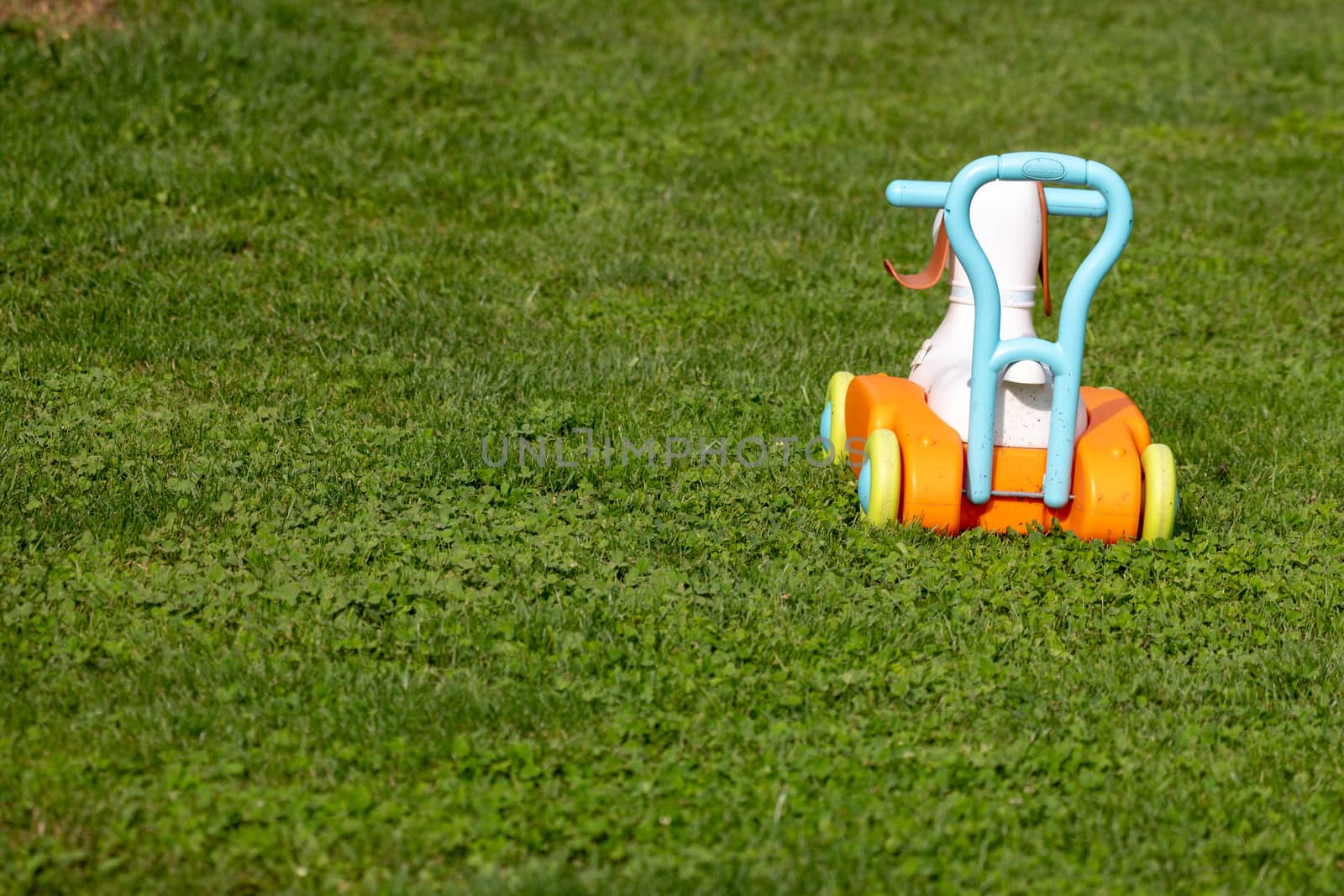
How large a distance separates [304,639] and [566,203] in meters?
4.43

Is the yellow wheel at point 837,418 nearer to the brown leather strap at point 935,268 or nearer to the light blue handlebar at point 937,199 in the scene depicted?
the brown leather strap at point 935,268

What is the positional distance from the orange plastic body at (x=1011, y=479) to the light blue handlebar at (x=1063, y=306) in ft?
0.32

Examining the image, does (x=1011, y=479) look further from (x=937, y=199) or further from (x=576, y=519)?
(x=576, y=519)

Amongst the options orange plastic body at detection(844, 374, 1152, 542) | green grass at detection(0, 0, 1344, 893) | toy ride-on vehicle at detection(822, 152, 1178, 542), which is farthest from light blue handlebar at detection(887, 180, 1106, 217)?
green grass at detection(0, 0, 1344, 893)

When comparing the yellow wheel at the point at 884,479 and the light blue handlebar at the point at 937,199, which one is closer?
the yellow wheel at the point at 884,479

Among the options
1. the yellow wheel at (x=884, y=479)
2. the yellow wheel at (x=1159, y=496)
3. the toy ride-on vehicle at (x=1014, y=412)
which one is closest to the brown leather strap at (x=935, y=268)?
the toy ride-on vehicle at (x=1014, y=412)

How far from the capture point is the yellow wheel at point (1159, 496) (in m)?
4.43

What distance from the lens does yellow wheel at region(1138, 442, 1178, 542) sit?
174 inches

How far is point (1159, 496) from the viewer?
14.5 ft

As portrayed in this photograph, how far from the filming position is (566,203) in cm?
776

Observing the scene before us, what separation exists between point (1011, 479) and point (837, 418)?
0.82 meters

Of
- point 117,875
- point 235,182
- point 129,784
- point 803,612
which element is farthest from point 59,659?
point 235,182

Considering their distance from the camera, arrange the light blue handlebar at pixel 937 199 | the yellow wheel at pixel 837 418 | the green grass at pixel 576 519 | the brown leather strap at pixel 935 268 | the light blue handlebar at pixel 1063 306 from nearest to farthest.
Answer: the green grass at pixel 576 519 < the light blue handlebar at pixel 1063 306 < the light blue handlebar at pixel 937 199 < the brown leather strap at pixel 935 268 < the yellow wheel at pixel 837 418

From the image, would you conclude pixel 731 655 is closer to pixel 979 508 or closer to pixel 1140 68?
pixel 979 508
